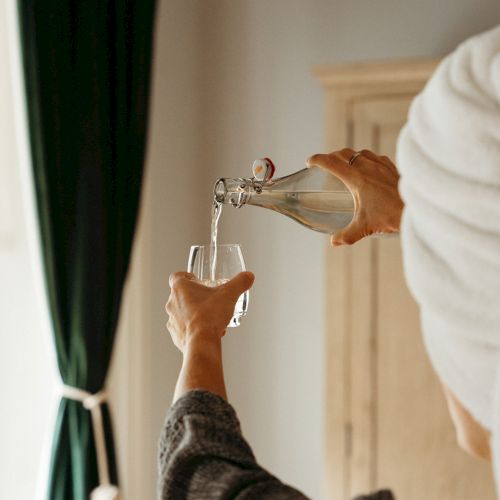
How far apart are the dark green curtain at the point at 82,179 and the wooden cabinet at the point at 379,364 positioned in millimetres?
647

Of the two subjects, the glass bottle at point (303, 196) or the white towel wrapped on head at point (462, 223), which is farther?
the glass bottle at point (303, 196)

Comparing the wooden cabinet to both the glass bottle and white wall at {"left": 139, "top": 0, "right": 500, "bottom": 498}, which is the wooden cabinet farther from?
the glass bottle

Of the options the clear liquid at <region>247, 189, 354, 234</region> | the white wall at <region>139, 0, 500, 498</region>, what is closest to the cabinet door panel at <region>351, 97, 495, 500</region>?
the white wall at <region>139, 0, 500, 498</region>

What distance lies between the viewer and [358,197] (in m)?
1.12

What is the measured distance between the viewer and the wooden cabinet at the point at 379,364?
2.53 metres

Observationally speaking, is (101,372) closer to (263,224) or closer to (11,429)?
(11,429)

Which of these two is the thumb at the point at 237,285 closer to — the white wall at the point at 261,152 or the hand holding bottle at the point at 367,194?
the hand holding bottle at the point at 367,194

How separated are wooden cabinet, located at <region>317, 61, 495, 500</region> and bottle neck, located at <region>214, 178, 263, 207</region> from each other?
143 centimetres

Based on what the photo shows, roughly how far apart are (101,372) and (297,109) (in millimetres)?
1090

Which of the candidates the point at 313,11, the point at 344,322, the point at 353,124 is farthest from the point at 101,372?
the point at 313,11

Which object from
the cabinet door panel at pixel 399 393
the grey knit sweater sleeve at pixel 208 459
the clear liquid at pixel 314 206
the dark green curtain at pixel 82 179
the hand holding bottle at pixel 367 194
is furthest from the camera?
the cabinet door panel at pixel 399 393

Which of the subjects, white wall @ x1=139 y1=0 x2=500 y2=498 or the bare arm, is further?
white wall @ x1=139 y1=0 x2=500 y2=498

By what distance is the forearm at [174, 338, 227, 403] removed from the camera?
0.87 m

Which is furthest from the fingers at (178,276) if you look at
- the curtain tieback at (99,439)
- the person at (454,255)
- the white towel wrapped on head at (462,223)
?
the curtain tieback at (99,439)
